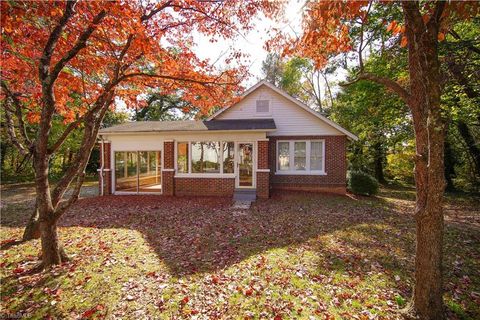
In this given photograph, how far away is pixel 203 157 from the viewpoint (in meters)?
13.4

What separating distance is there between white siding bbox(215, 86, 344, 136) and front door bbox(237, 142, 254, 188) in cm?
205

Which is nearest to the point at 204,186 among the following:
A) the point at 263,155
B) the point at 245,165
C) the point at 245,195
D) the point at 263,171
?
the point at 245,195

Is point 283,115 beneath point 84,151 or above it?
above

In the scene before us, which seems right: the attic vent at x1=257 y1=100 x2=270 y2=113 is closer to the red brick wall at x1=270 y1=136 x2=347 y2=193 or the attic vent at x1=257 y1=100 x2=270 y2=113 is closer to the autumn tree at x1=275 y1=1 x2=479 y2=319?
the red brick wall at x1=270 y1=136 x2=347 y2=193

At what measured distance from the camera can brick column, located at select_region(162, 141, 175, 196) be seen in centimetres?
1328

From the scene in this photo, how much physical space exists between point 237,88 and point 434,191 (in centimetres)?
558

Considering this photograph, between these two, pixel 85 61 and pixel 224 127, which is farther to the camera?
pixel 224 127

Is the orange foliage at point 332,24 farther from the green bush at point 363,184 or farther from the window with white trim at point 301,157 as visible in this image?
the green bush at point 363,184

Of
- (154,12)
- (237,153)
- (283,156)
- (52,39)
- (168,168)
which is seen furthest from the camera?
(283,156)

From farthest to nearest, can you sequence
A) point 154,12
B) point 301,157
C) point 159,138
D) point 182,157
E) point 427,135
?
point 301,157 → point 159,138 → point 182,157 → point 154,12 → point 427,135

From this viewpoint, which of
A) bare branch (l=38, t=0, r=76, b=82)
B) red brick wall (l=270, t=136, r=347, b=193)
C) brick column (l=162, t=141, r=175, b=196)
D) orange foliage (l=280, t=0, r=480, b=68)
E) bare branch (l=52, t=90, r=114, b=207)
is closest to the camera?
orange foliage (l=280, t=0, r=480, b=68)

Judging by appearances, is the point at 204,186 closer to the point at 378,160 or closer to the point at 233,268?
the point at 233,268

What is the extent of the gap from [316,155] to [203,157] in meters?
6.53

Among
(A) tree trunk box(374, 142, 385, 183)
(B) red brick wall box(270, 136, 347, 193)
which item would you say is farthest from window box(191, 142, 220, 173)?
(A) tree trunk box(374, 142, 385, 183)
